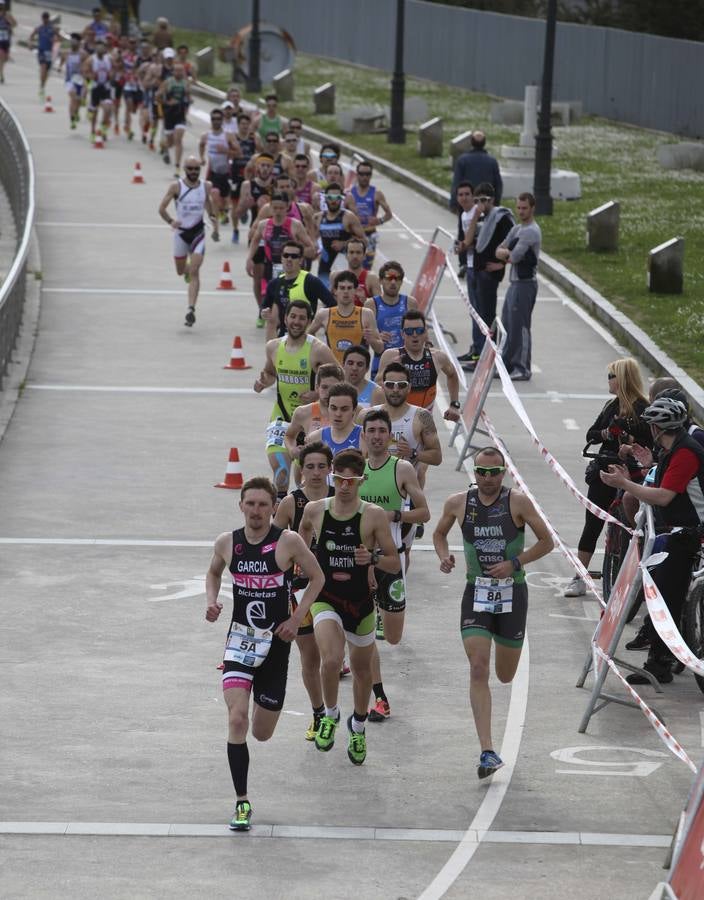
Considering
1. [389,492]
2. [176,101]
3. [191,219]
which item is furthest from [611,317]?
[176,101]

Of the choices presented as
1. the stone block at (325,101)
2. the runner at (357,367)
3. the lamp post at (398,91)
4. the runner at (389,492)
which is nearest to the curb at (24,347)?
the runner at (357,367)

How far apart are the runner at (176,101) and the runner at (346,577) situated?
29.5 metres

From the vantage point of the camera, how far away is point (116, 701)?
12.5 meters

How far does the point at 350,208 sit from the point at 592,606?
1226 cm

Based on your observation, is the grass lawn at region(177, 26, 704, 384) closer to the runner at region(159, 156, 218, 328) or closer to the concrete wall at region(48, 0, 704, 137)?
the concrete wall at region(48, 0, 704, 137)

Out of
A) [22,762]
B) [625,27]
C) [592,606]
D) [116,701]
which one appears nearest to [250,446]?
[592,606]

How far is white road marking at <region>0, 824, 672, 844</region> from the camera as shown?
34.1ft

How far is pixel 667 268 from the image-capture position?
88.3 feet

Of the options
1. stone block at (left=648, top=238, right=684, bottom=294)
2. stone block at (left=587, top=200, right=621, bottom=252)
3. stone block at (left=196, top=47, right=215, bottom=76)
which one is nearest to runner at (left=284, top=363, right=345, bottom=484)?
stone block at (left=648, top=238, right=684, bottom=294)

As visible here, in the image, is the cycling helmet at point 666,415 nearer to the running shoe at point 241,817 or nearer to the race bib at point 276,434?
the running shoe at point 241,817

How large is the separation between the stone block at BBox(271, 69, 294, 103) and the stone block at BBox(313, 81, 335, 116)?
2.91 metres

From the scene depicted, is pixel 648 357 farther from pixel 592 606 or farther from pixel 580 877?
pixel 580 877

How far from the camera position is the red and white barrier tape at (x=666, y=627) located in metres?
9.51

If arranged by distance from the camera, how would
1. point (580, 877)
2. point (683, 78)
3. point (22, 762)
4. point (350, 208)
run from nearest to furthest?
point (580, 877)
point (22, 762)
point (350, 208)
point (683, 78)
